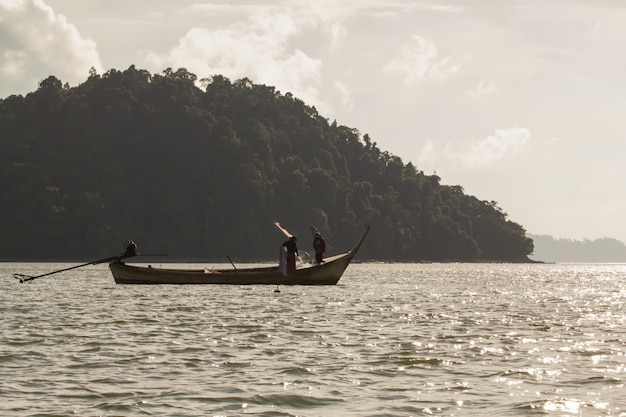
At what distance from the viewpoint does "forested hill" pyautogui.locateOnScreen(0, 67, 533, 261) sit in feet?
509

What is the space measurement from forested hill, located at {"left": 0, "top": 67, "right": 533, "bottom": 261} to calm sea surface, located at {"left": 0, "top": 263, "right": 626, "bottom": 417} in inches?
4901

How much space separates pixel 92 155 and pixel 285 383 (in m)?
170

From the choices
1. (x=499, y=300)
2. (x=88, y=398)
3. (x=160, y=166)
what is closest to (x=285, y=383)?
(x=88, y=398)

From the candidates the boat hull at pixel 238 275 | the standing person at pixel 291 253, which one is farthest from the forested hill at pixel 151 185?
the standing person at pixel 291 253

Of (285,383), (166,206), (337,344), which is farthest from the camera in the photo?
(166,206)

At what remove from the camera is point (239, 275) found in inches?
2003

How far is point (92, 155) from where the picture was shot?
18050 cm

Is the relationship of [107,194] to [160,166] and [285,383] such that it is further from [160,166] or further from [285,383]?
[285,383]

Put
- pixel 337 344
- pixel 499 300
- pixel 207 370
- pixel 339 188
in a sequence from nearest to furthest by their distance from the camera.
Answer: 1. pixel 207 370
2. pixel 337 344
3. pixel 499 300
4. pixel 339 188

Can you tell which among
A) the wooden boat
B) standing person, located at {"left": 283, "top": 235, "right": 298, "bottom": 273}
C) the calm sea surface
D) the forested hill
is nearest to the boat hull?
the wooden boat

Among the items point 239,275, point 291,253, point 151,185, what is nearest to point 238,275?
point 239,275

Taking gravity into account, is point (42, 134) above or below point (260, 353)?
above

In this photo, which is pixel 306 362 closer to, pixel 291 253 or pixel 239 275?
pixel 291 253

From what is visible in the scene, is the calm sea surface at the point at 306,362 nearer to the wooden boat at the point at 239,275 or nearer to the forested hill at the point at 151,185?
the wooden boat at the point at 239,275
